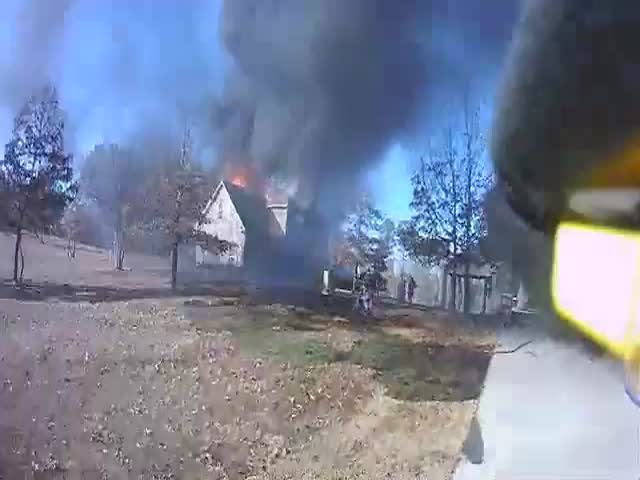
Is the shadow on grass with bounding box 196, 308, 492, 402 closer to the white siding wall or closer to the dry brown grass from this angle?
the dry brown grass

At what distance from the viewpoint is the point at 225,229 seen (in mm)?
1331

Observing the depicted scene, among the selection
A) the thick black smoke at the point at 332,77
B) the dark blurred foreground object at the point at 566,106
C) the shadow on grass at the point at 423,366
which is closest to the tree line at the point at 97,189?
the thick black smoke at the point at 332,77

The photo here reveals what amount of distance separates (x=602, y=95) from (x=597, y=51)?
0.08m

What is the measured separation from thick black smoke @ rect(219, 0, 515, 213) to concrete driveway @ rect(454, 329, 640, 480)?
47 cm

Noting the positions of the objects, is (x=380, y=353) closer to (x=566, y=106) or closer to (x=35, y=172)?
(x=566, y=106)

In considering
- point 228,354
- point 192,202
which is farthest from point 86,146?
point 228,354

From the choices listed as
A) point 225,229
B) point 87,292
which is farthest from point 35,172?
point 225,229

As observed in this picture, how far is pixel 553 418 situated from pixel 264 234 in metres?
0.66

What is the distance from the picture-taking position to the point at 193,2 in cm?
133

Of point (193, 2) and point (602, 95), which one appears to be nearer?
point (602, 95)

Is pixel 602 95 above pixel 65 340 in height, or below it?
above

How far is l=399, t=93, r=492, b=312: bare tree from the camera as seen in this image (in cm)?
128

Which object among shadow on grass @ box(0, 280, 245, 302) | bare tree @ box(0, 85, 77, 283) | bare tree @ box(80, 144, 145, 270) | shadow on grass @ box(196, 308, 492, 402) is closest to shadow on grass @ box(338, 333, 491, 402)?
shadow on grass @ box(196, 308, 492, 402)

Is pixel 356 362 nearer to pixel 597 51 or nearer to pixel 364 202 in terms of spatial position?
pixel 364 202
